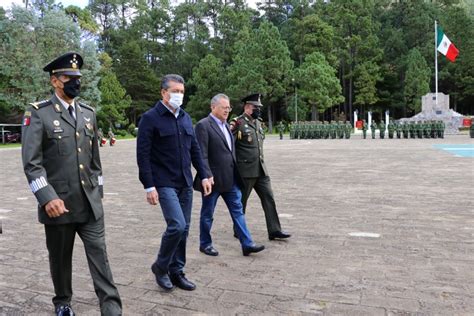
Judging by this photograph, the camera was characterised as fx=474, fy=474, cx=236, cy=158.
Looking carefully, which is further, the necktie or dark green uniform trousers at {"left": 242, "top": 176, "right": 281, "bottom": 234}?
dark green uniform trousers at {"left": 242, "top": 176, "right": 281, "bottom": 234}

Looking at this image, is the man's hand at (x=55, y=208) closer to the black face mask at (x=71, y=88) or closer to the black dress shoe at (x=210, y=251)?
the black face mask at (x=71, y=88)

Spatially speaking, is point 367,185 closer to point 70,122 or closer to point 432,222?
point 432,222

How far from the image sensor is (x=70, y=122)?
3.24m

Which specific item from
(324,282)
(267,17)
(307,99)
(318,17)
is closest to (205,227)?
(324,282)

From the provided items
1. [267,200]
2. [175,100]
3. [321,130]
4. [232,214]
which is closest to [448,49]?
[321,130]

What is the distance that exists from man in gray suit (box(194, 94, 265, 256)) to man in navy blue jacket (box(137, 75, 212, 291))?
0.79 m

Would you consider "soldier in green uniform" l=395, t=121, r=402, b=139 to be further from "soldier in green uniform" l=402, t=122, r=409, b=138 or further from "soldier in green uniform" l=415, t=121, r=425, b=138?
"soldier in green uniform" l=415, t=121, r=425, b=138

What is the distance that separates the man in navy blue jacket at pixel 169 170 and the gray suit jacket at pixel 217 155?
817mm

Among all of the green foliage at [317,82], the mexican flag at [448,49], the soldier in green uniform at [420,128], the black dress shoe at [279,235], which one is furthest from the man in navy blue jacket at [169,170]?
the green foliage at [317,82]

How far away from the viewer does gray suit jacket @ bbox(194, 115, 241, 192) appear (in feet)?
16.4

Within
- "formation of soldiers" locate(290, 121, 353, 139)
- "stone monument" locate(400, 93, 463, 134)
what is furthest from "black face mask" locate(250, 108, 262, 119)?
"stone monument" locate(400, 93, 463, 134)

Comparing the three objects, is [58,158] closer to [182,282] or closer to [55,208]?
[55,208]

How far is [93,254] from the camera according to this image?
3.23 meters

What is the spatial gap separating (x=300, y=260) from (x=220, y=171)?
124 cm
